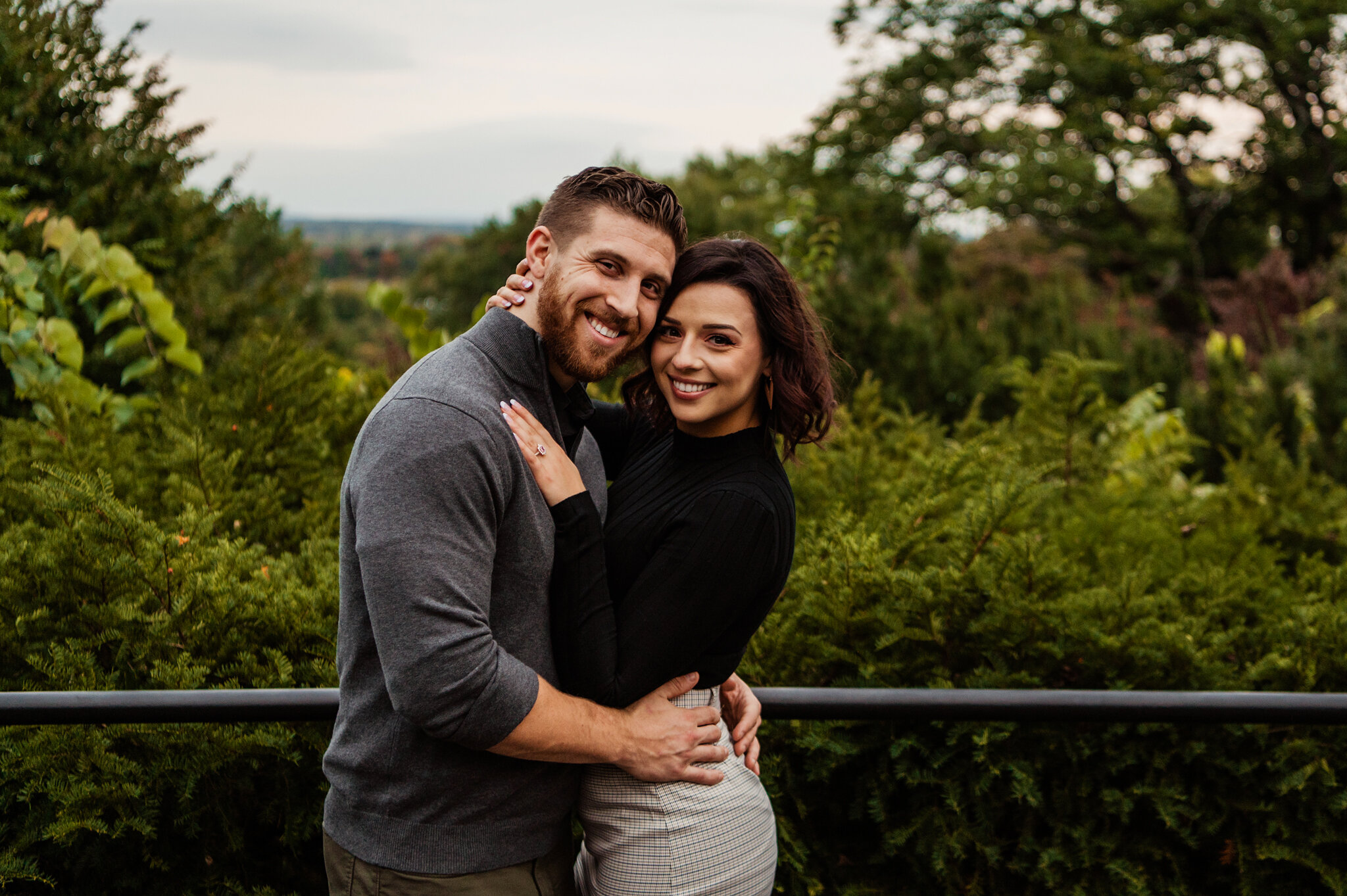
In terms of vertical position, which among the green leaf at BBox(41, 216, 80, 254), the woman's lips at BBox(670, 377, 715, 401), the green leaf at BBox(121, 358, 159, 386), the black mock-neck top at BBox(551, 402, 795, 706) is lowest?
the black mock-neck top at BBox(551, 402, 795, 706)

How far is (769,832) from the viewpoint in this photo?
203 cm

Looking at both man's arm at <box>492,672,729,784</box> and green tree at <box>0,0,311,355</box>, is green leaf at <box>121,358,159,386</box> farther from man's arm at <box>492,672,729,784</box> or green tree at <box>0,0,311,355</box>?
man's arm at <box>492,672,729,784</box>

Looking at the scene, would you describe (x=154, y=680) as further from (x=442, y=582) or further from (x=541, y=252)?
(x=541, y=252)

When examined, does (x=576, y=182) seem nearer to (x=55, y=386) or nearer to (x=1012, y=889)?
(x=1012, y=889)

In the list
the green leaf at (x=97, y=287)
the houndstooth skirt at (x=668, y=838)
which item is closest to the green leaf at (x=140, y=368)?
the green leaf at (x=97, y=287)

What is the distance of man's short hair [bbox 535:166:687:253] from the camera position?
1993mm

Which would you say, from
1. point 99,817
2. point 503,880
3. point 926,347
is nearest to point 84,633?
point 99,817

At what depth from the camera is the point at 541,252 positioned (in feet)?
6.70

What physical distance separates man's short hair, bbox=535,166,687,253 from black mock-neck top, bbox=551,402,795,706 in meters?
0.55

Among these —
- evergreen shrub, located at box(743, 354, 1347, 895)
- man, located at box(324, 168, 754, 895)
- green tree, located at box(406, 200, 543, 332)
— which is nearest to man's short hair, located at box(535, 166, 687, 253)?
man, located at box(324, 168, 754, 895)

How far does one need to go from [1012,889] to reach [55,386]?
3.95 meters

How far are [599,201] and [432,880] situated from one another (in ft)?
4.35

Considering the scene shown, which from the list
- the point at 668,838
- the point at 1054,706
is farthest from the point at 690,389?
the point at 1054,706

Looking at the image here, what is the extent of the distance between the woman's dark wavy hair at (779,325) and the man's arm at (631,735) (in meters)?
0.63
